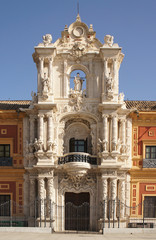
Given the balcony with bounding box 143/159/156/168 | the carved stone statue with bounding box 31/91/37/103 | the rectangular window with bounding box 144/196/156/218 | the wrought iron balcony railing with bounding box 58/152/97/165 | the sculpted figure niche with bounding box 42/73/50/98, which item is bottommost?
the rectangular window with bounding box 144/196/156/218

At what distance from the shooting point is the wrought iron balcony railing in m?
24.1

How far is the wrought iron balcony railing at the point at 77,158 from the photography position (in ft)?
79.2

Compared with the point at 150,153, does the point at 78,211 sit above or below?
below

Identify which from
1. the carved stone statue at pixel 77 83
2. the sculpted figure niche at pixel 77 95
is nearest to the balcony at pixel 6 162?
the sculpted figure niche at pixel 77 95

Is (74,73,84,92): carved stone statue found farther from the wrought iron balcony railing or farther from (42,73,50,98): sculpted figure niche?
the wrought iron balcony railing

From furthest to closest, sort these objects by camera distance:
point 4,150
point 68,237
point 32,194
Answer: point 4,150
point 32,194
point 68,237

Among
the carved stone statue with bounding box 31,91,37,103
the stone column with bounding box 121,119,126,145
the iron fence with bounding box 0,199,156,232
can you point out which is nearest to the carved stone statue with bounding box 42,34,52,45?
the carved stone statue with bounding box 31,91,37,103

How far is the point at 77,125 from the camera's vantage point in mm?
26172

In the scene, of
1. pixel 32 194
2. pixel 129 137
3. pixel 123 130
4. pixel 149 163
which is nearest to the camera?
pixel 32 194

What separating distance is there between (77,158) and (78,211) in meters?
4.08

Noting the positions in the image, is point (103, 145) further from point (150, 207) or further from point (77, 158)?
point (150, 207)

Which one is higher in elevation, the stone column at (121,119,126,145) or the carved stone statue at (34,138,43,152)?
the stone column at (121,119,126,145)

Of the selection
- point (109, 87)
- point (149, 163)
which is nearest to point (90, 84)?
point (109, 87)

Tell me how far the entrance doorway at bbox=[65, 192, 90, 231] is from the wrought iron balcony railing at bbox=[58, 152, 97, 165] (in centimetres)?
251
